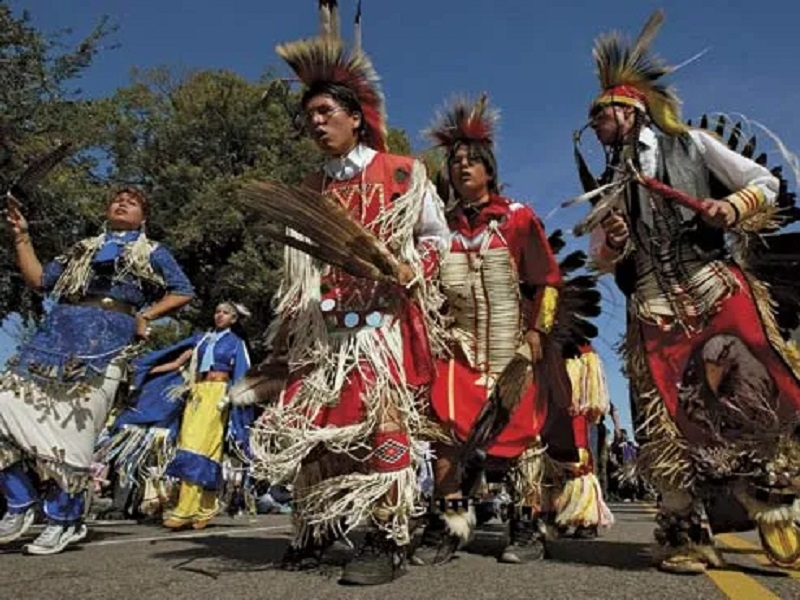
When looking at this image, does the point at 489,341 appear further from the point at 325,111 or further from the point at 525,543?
the point at 325,111

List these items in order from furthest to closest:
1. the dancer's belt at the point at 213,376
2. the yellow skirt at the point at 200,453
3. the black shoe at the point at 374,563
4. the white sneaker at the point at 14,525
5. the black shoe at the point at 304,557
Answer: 1. the dancer's belt at the point at 213,376
2. the yellow skirt at the point at 200,453
3. the white sneaker at the point at 14,525
4. the black shoe at the point at 304,557
5. the black shoe at the point at 374,563

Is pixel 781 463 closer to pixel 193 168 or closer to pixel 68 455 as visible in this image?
pixel 68 455

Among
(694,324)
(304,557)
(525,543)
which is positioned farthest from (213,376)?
(694,324)

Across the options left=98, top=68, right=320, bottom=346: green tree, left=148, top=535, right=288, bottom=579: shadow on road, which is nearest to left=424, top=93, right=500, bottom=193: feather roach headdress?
left=148, top=535, right=288, bottom=579: shadow on road

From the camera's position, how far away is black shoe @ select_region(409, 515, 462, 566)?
4461 millimetres

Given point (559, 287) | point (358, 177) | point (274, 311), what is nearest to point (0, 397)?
point (274, 311)

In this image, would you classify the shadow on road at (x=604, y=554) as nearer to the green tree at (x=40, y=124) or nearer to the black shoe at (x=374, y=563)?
the black shoe at (x=374, y=563)

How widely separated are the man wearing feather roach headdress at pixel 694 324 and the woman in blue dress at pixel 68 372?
8.96ft

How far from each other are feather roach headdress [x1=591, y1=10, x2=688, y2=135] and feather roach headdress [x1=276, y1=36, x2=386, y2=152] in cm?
104

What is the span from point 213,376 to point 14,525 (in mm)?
3389

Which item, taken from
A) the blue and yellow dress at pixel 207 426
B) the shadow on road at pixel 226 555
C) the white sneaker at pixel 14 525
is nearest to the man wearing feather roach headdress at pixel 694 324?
the shadow on road at pixel 226 555

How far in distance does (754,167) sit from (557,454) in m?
2.05

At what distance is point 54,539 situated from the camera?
4.90 metres

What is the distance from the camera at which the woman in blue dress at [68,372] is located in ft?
16.4
